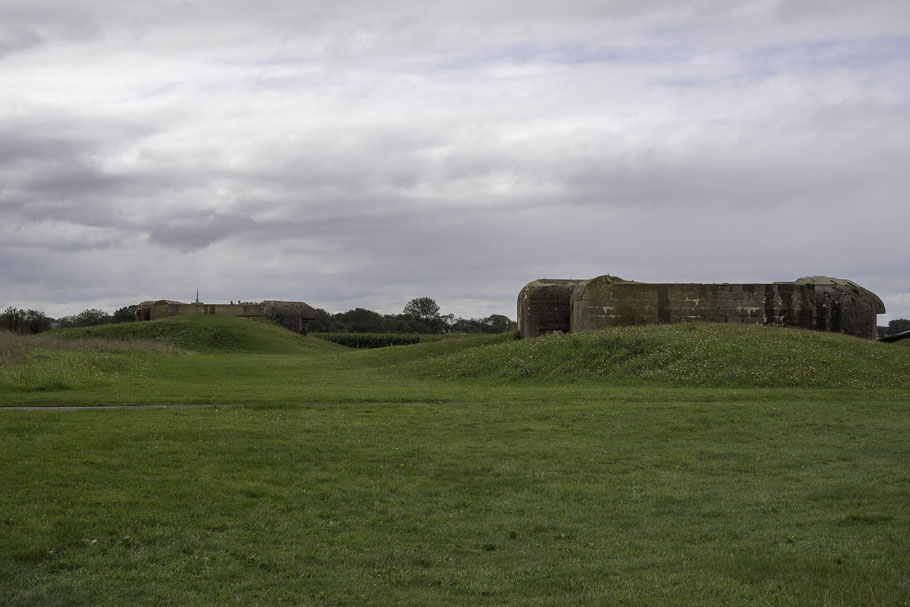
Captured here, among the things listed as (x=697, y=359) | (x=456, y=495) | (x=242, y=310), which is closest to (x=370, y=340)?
(x=242, y=310)

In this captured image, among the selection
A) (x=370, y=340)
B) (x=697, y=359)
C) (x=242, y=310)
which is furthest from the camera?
(x=370, y=340)

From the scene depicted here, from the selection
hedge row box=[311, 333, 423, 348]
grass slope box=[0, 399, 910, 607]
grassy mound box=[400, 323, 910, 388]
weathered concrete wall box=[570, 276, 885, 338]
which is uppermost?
weathered concrete wall box=[570, 276, 885, 338]

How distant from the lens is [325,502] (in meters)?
9.64

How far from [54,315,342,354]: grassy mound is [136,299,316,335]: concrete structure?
21.6ft

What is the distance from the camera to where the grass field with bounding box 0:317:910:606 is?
22.6 ft

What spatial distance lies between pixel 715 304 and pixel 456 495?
22073 mm

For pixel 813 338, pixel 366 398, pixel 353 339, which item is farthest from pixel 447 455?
pixel 353 339

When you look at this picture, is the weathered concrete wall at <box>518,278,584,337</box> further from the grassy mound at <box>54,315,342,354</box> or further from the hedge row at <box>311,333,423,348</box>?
the hedge row at <box>311,333,423,348</box>


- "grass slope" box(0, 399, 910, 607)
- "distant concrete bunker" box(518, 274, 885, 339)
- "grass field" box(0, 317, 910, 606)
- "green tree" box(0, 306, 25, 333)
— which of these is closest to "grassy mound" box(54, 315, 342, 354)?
"green tree" box(0, 306, 25, 333)

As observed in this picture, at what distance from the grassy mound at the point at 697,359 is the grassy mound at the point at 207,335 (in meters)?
18.5

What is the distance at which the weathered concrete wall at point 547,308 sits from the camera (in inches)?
1331

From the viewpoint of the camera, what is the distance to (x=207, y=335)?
44.8 m

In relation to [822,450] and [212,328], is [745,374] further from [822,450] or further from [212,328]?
[212,328]

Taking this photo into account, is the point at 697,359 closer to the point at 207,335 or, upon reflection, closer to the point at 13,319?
the point at 207,335
